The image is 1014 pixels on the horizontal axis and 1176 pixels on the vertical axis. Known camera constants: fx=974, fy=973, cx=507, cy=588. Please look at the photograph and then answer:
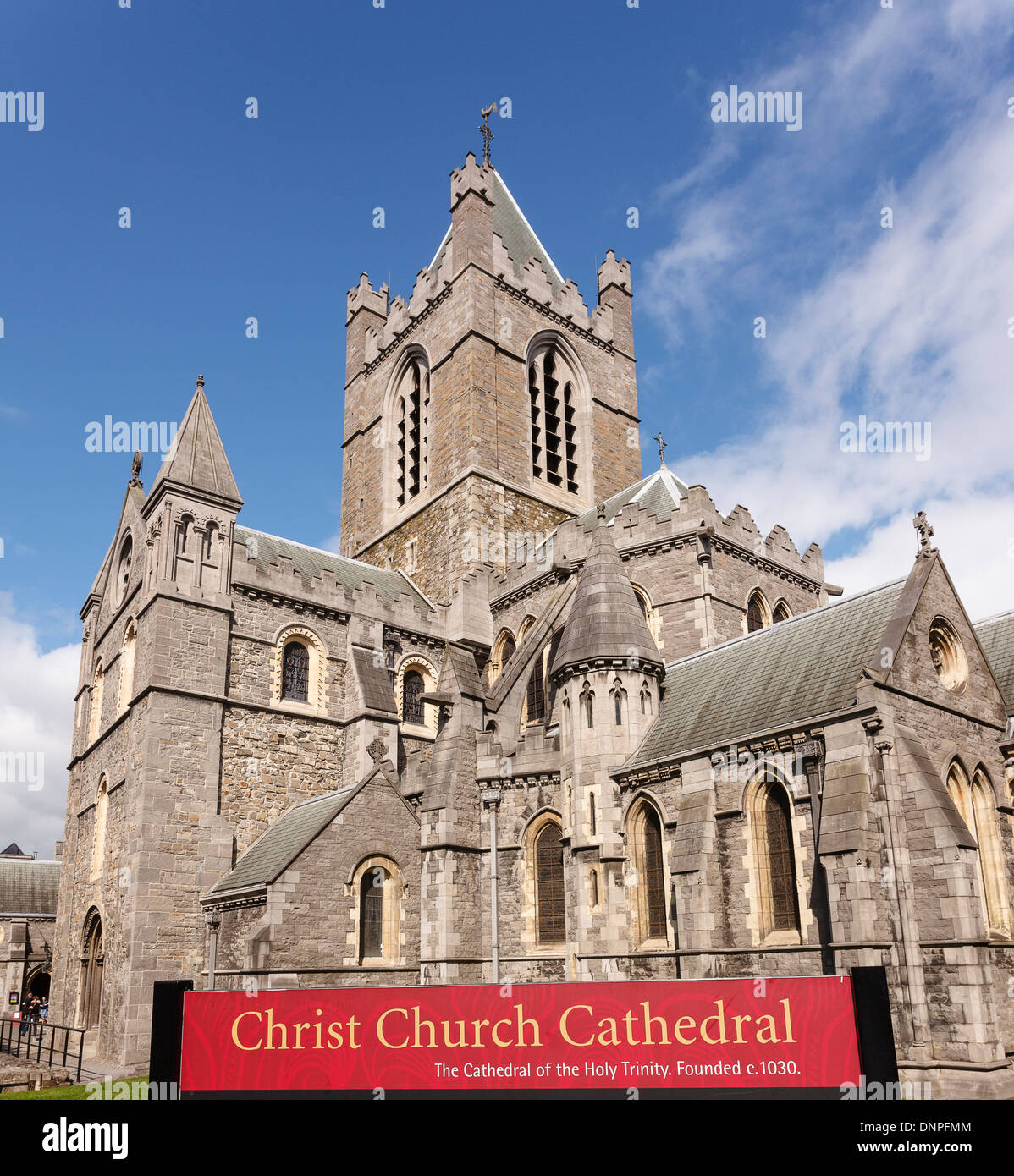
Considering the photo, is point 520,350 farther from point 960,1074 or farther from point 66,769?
point 960,1074

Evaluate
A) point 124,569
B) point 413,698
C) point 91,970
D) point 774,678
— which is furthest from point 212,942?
point 774,678

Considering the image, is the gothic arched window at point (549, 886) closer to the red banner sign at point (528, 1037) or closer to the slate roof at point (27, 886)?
the red banner sign at point (528, 1037)

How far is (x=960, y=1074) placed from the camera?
1377 centimetres

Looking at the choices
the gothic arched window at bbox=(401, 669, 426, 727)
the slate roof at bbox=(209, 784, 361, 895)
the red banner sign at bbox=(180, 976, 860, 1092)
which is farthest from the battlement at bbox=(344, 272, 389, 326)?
the red banner sign at bbox=(180, 976, 860, 1092)

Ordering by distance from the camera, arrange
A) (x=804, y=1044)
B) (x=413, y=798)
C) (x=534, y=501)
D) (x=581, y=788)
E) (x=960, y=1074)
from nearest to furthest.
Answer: (x=804, y=1044)
(x=960, y=1074)
(x=581, y=788)
(x=413, y=798)
(x=534, y=501)

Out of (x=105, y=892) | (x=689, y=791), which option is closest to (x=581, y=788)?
(x=689, y=791)

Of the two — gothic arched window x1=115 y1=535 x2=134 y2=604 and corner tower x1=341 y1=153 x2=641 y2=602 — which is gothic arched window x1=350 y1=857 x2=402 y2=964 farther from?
corner tower x1=341 y1=153 x2=641 y2=602

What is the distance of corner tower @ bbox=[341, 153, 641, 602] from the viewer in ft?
111

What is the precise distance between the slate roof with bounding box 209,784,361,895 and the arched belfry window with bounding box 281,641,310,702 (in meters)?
3.04

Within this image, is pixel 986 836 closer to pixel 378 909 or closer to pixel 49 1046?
pixel 378 909

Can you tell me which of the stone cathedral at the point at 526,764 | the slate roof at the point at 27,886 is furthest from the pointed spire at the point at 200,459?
the slate roof at the point at 27,886

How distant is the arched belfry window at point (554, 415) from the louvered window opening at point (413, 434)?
418 centimetres

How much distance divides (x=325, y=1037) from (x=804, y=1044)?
16.2 feet

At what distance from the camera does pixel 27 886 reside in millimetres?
47125
